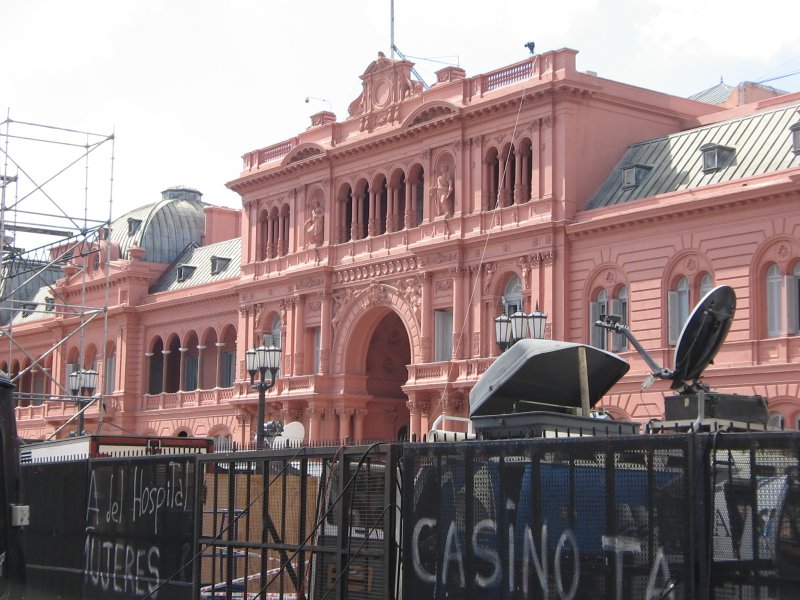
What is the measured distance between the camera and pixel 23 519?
11.6 metres

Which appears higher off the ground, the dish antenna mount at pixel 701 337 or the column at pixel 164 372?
the column at pixel 164 372

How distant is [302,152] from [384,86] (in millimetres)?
5402

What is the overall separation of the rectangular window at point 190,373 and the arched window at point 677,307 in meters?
30.4

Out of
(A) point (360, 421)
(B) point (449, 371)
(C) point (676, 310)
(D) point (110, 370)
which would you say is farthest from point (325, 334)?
(D) point (110, 370)

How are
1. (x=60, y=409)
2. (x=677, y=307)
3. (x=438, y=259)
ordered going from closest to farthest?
1. (x=677, y=307)
2. (x=438, y=259)
3. (x=60, y=409)

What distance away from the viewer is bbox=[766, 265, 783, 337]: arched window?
37000mm

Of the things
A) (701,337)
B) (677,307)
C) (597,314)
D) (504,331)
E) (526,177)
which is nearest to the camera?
(701,337)

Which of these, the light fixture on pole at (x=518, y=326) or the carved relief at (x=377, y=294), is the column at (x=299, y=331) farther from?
the light fixture on pole at (x=518, y=326)

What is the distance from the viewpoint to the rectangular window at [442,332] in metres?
46.7

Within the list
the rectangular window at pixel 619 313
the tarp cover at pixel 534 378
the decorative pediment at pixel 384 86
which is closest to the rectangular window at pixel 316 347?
the decorative pediment at pixel 384 86

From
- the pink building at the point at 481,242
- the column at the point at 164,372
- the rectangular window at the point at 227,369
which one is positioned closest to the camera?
the pink building at the point at 481,242

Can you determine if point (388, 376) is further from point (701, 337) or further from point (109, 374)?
point (701, 337)

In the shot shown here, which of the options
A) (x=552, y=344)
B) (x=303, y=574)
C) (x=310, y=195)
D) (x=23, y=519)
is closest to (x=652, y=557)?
(x=303, y=574)

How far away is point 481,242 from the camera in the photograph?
45000 millimetres
